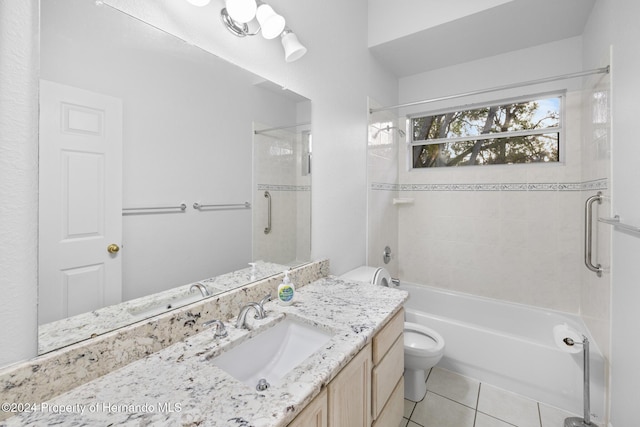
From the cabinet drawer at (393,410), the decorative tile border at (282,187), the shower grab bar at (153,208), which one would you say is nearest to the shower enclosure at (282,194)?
the decorative tile border at (282,187)

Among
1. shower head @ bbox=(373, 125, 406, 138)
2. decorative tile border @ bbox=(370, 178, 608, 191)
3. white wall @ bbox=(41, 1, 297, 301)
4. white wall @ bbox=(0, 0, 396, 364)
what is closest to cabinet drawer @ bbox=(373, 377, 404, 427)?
white wall @ bbox=(0, 0, 396, 364)

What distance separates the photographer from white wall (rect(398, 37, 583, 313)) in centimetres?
228

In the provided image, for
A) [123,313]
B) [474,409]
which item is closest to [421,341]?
[474,409]

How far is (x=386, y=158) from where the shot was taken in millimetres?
2738

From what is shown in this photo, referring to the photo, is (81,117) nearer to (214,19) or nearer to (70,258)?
(70,258)

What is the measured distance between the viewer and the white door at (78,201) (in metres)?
0.72

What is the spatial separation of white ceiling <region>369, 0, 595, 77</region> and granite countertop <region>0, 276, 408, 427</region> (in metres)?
2.23

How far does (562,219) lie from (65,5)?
3181 mm

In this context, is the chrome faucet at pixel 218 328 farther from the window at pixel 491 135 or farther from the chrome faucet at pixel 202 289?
the window at pixel 491 135

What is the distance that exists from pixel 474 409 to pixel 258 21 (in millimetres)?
2521

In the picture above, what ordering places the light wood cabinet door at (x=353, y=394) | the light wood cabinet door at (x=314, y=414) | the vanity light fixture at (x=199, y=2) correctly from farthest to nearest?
the vanity light fixture at (x=199, y=2) < the light wood cabinet door at (x=353, y=394) < the light wood cabinet door at (x=314, y=414)

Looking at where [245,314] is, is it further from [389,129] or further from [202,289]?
[389,129]

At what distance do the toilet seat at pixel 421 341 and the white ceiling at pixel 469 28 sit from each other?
7.41ft

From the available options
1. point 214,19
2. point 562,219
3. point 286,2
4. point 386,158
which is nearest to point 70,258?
point 214,19
